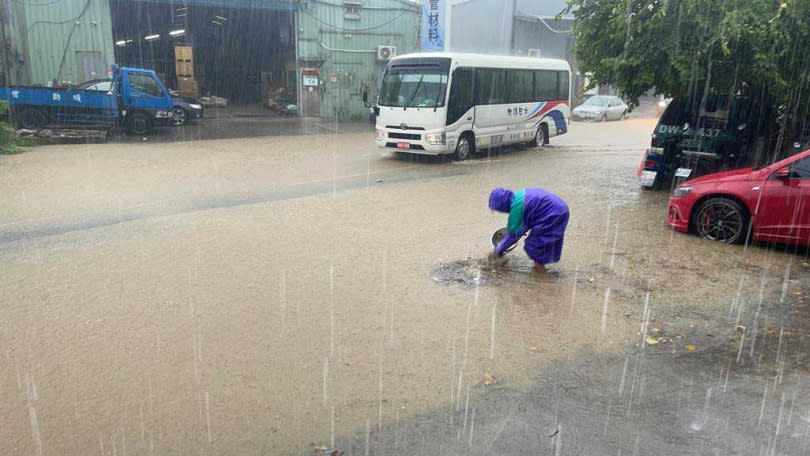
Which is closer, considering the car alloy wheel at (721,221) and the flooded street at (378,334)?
the flooded street at (378,334)

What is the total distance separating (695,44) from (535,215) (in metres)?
5.85

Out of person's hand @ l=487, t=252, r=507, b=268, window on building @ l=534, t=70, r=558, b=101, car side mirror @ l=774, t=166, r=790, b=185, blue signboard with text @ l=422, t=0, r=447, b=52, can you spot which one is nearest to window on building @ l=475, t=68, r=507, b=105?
window on building @ l=534, t=70, r=558, b=101

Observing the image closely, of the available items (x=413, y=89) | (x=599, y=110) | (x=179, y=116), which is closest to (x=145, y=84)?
(x=179, y=116)

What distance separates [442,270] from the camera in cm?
698

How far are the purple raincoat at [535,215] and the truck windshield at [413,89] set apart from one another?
845cm

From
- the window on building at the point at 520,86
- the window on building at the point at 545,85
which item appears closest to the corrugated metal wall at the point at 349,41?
the window on building at the point at 545,85

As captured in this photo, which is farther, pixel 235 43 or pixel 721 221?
pixel 235 43

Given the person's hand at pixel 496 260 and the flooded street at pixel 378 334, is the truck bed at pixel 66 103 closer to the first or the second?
the flooded street at pixel 378 334

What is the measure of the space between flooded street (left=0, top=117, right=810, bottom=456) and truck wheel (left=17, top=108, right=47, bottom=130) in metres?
8.69

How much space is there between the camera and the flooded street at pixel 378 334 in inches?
152

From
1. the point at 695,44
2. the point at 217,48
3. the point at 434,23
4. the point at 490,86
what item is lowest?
the point at 490,86

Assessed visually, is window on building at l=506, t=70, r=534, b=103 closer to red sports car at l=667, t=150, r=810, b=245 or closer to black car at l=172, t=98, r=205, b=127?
red sports car at l=667, t=150, r=810, b=245

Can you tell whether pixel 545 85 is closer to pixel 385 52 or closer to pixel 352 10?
pixel 385 52

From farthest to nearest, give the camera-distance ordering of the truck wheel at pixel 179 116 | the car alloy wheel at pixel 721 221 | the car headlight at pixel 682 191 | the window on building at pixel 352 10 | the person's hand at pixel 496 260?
the window on building at pixel 352 10 < the truck wheel at pixel 179 116 < the car headlight at pixel 682 191 < the car alloy wheel at pixel 721 221 < the person's hand at pixel 496 260
